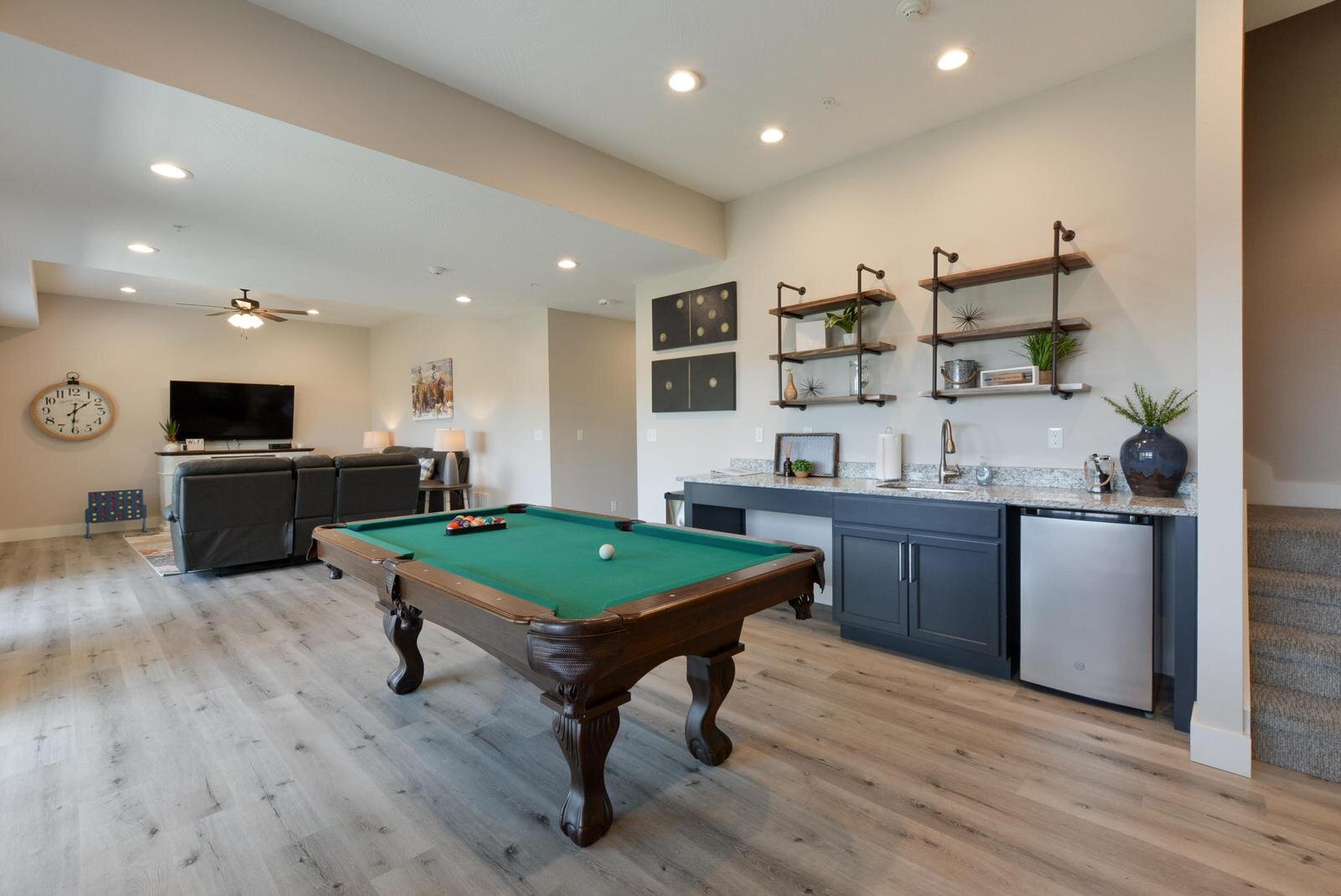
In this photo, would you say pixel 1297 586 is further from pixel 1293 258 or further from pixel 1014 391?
pixel 1293 258

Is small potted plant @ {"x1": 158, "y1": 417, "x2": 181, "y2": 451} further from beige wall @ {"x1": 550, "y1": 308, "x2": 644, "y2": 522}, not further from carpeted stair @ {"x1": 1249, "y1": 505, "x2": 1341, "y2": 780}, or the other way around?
carpeted stair @ {"x1": 1249, "y1": 505, "x2": 1341, "y2": 780}

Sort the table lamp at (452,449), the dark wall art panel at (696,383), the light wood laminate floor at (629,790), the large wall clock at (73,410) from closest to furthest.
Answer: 1. the light wood laminate floor at (629,790)
2. the dark wall art panel at (696,383)
3. the large wall clock at (73,410)
4. the table lamp at (452,449)

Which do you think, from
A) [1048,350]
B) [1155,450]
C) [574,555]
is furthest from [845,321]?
[574,555]

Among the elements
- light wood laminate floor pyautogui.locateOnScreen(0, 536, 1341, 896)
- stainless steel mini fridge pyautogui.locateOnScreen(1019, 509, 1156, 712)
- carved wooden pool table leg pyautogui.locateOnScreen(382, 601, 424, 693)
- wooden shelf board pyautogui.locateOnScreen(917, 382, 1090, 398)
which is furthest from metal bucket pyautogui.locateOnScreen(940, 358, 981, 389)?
carved wooden pool table leg pyautogui.locateOnScreen(382, 601, 424, 693)

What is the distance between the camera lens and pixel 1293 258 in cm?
287

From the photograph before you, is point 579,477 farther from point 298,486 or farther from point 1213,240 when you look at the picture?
point 1213,240

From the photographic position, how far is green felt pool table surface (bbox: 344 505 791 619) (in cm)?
173

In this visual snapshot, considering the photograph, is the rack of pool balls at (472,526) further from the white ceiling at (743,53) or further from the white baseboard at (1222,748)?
the white baseboard at (1222,748)

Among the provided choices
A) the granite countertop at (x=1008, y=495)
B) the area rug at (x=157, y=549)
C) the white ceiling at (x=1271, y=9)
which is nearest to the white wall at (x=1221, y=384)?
the granite countertop at (x=1008, y=495)

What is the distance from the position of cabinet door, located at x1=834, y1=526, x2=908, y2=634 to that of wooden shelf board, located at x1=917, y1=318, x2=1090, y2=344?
3.77ft

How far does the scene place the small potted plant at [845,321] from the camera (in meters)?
3.71

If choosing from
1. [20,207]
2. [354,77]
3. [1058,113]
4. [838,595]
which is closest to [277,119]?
[354,77]

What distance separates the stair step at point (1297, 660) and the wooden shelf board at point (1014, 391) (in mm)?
1229

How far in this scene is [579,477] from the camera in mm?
6719
